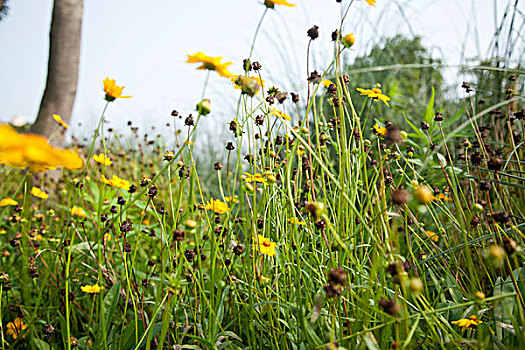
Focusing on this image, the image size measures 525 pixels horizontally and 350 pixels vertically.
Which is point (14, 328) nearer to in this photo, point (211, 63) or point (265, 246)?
point (265, 246)

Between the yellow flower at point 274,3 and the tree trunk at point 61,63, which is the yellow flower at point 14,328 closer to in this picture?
the yellow flower at point 274,3

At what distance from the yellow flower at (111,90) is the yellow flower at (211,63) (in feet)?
0.51

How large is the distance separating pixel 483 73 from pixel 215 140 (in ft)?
6.93

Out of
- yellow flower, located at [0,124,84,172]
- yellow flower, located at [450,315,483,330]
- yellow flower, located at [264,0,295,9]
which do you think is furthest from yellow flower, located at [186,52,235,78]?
yellow flower, located at [450,315,483,330]

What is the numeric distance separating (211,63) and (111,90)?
0.20 m

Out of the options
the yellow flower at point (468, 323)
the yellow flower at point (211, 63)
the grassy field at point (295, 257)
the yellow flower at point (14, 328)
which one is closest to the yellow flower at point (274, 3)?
the grassy field at point (295, 257)

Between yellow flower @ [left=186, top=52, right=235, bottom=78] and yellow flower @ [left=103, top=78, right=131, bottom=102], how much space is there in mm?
155

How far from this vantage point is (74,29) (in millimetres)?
2848

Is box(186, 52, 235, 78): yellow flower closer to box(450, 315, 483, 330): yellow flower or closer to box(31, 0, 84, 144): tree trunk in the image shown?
box(450, 315, 483, 330): yellow flower

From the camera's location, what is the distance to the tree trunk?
281cm

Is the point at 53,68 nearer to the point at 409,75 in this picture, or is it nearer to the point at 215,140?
the point at 215,140

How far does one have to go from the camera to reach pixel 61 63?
2.82 metres

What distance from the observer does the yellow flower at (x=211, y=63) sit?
Answer: 26.1 inches

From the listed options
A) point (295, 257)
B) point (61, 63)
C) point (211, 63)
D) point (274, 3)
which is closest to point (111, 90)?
point (211, 63)
